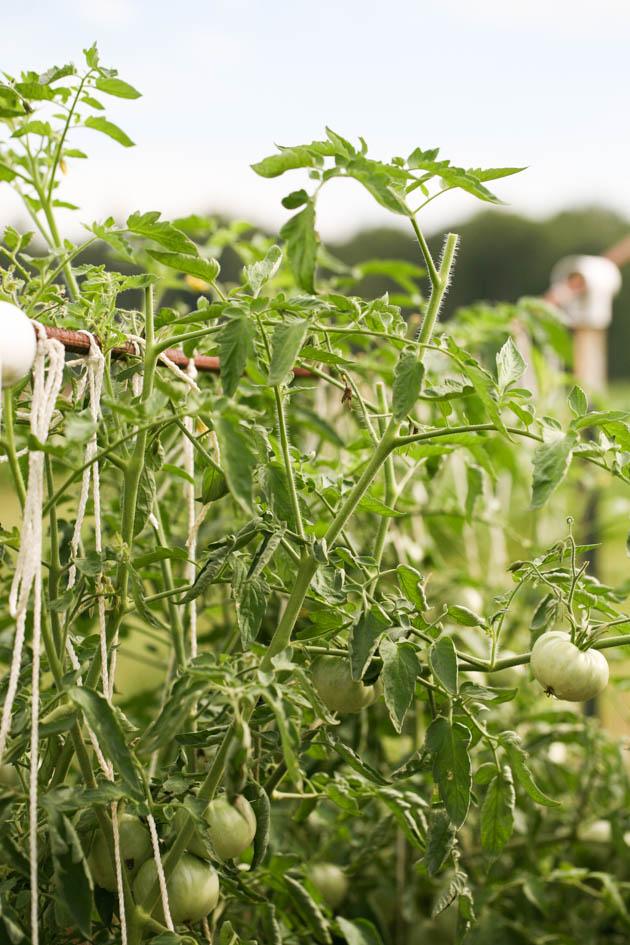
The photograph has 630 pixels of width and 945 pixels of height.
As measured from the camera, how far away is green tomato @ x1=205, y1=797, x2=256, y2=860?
0.81 metres

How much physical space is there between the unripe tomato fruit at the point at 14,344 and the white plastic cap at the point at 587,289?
2.26 m

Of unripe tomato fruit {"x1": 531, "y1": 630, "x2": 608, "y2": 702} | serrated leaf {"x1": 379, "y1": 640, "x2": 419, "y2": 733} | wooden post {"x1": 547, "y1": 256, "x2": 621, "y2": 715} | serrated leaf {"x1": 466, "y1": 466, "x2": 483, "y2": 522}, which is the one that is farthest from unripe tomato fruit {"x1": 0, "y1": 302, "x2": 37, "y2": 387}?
wooden post {"x1": 547, "y1": 256, "x2": 621, "y2": 715}

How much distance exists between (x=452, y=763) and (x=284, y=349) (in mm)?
368

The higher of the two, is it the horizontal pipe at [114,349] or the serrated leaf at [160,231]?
the serrated leaf at [160,231]

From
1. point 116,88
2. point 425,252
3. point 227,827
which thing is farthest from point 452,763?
point 116,88

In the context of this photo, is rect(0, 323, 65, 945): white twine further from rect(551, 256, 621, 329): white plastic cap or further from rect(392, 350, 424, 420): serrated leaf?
rect(551, 256, 621, 329): white plastic cap

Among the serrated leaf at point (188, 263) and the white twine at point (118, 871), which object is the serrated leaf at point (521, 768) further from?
the serrated leaf at point (188, 263)

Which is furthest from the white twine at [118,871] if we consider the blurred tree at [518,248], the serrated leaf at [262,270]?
the blurred tree at [518,248]

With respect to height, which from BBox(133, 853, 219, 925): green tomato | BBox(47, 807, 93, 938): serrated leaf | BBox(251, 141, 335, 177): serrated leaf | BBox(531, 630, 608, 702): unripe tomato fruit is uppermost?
BBox(251, 141, 335, 177): serrated leaf

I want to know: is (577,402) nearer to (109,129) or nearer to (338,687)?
(338,687)

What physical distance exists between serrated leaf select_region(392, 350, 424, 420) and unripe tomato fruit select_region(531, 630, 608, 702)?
0.25 metres

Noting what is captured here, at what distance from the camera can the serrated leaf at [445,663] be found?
2.52 ft

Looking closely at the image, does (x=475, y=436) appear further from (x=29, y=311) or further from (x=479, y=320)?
(x=479, y=320)

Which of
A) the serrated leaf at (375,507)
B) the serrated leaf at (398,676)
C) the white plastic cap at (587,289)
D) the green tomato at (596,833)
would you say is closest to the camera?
the serrated leaf at (398,676)
